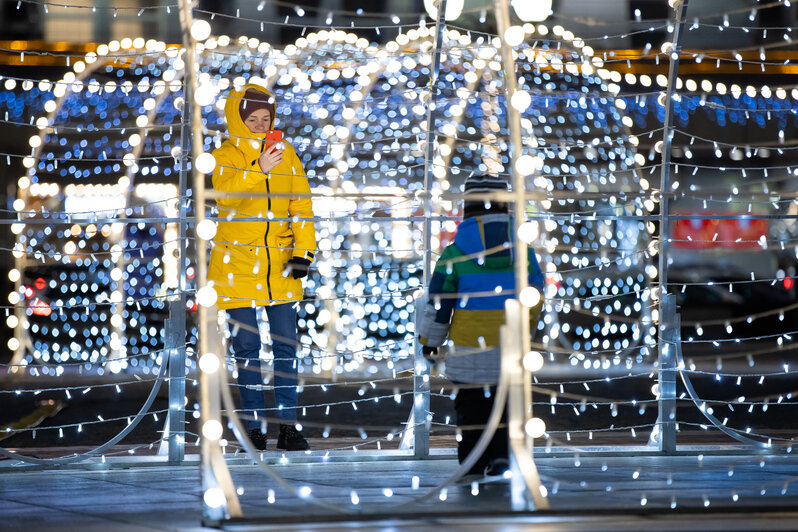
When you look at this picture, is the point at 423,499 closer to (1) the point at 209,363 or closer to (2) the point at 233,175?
(1) the point at 209,363

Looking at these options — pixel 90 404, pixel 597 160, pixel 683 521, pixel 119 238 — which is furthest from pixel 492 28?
pixel 683 521

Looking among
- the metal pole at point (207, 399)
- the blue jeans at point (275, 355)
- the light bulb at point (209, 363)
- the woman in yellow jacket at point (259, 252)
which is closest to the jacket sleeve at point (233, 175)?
the woman in yellow jacket at point (259, 252)

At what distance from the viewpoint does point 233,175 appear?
6.24 metres

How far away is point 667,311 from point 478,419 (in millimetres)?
1531

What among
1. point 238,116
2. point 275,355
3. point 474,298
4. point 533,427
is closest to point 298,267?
point 275,355

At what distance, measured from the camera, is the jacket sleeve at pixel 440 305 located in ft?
17.9

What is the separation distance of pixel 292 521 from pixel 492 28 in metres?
8.68

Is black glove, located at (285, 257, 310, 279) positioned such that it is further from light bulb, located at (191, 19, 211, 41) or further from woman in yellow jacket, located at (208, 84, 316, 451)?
light bulb, located at (191, 19, 211, 41)

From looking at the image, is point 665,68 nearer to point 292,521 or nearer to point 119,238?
point 119,238

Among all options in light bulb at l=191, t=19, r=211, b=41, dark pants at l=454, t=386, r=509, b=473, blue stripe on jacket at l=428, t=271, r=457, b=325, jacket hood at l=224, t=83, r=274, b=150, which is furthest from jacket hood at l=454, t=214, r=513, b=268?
light bulb at l=191, t=19, r=211, b=41

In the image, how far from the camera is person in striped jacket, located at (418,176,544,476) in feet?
17.7

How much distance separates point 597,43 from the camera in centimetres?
1384

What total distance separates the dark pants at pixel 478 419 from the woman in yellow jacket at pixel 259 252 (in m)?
0.99

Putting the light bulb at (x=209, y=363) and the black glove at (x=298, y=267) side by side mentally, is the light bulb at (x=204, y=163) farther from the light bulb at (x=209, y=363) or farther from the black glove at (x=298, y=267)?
the black glove at (x=298, y=267)
